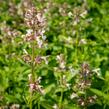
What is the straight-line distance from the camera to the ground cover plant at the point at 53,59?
5.21 m

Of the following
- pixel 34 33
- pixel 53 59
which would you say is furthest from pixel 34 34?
pixel 53 59

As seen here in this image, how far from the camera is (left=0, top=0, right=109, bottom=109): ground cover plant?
5215mm

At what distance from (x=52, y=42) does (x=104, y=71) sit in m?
1.72

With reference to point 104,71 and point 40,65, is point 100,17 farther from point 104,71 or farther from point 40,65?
point 40,65

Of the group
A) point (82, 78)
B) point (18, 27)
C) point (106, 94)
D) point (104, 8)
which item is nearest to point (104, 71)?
point (106, 94)

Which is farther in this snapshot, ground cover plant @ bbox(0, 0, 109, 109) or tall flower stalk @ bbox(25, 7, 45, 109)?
ground cover plant @ bbox(0, 0, 109, 109)

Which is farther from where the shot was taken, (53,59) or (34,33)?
Answer: (53,59)

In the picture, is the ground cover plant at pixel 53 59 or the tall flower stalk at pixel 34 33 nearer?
the tall flower stalk at pixel 34 33

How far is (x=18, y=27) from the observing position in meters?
8.72

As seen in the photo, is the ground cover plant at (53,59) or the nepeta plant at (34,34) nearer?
the nepeta plant at (34,34)

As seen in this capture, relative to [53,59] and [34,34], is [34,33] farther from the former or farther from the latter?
[53,59]

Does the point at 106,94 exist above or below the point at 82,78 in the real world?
below

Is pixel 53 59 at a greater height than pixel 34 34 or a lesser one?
lesser

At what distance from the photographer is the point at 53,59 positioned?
690cm
